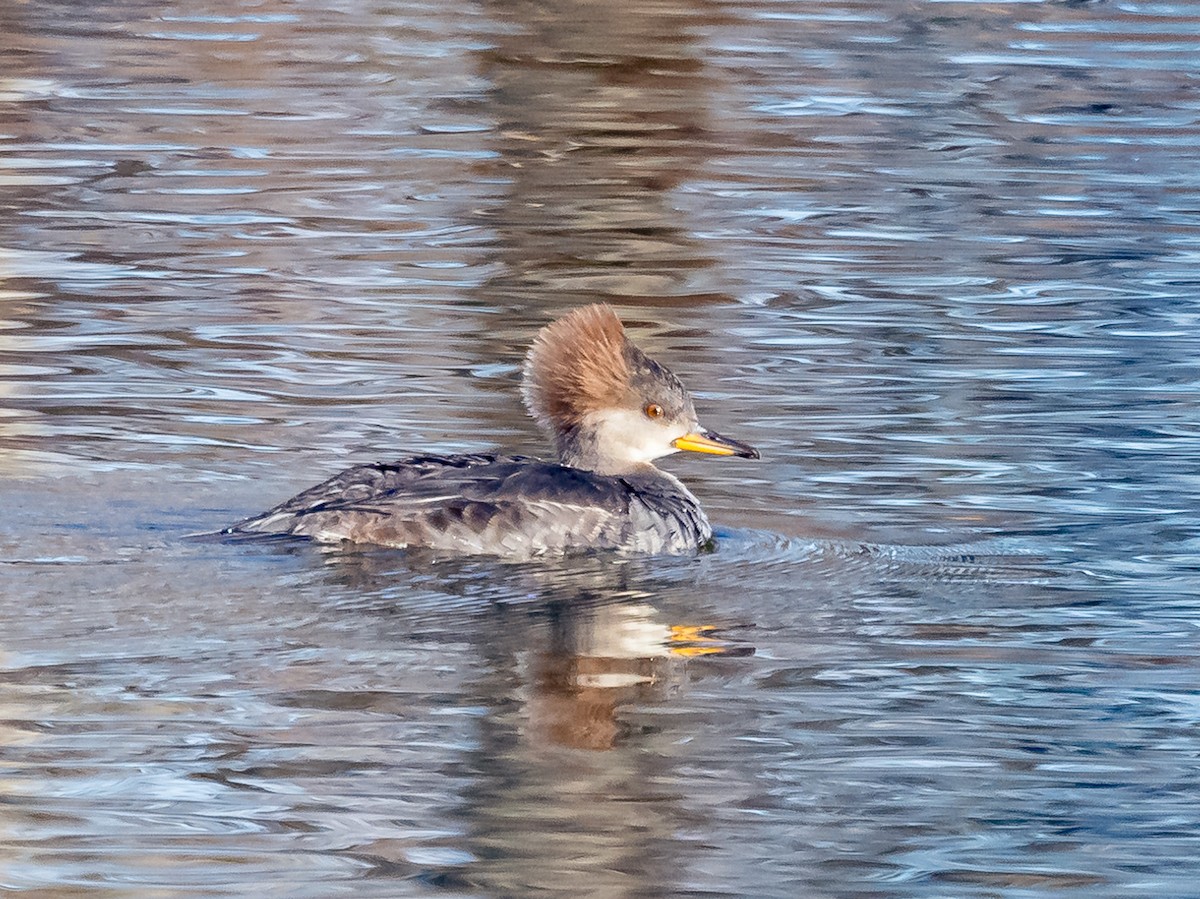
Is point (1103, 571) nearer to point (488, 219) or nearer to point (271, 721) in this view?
point (271, 721)

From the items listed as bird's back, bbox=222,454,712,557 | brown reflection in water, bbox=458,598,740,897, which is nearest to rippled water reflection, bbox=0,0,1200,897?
brown reflection in water, bbox=458,598,740,897

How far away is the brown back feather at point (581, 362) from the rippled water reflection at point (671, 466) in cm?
67

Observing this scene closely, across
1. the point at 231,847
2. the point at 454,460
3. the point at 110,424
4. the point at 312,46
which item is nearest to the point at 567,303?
the point at 110,424

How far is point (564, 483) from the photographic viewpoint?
27.2ft

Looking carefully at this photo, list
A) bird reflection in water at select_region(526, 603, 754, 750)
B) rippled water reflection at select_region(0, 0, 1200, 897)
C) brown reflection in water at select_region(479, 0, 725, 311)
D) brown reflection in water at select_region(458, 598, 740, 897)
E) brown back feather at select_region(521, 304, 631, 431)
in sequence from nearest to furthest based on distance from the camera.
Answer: brown reflection in water at select_region(458, 598, 740, 897), rippled water reflection at select_region(0, 0, 1200, 897), bird reflection in water at select_region(526, 603, 754, 750), brown back feather at select_region(521, 304, 631, 431), brown reflection in water at select_region(479, 0, 725, 311)

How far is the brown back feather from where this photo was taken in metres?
8.75

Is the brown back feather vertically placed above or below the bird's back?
above

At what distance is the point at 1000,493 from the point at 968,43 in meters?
13.0

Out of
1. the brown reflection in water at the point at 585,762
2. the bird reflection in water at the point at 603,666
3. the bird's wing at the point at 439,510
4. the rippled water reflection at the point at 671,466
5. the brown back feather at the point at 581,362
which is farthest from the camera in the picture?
the brown back feather at the point at 581,362

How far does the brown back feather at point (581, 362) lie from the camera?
8750mm

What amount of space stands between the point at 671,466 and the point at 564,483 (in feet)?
5.95

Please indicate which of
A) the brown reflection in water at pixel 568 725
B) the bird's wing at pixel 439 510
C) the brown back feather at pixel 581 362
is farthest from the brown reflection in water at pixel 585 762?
the brown back feather at pixel 581 362

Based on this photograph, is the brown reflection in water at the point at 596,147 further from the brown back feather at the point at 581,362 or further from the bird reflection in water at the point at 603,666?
the bird reflection in water at the point at 603,666

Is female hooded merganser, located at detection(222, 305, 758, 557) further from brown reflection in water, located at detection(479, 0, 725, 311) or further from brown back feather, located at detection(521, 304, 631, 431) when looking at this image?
brown reflection in water, located at detection(479, 0, 725, 311)
